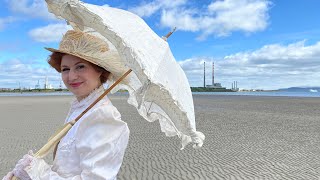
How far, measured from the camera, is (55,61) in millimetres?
2648

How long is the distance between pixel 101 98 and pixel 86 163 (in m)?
0.48

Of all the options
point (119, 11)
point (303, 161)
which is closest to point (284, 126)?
point (303, 161)

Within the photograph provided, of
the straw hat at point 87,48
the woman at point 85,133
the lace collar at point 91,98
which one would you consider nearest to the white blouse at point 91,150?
the woman at point 85,133

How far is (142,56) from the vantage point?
2279mm

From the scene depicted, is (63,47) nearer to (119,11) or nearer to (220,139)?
(119,11)

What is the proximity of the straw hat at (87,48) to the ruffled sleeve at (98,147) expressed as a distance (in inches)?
14.5

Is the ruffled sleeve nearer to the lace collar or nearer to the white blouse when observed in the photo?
the white blouse

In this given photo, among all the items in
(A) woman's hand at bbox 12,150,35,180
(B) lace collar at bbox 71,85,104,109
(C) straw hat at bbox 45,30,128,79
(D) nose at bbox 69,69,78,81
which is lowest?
(A) woman's hand at bbox 12,150,35,180

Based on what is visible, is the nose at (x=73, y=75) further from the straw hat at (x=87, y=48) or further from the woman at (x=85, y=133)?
the straw hat at (x=87, y=48)

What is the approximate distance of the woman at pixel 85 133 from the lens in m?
2.07

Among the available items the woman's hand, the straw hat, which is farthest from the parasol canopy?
the woman's hand

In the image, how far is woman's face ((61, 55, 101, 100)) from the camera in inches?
94.7

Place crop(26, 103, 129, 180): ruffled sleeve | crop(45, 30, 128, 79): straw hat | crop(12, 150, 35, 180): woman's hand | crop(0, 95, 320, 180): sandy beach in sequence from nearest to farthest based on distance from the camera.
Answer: crop(26, 103, 129, 180): ruffled sleeve, crop(12, 150, 35, 180): woman's hand, crop(45, 30, 128, 79): straw hat, crop(0, 95, 320, 180): sandy beach

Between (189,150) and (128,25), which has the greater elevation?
(128,25)
